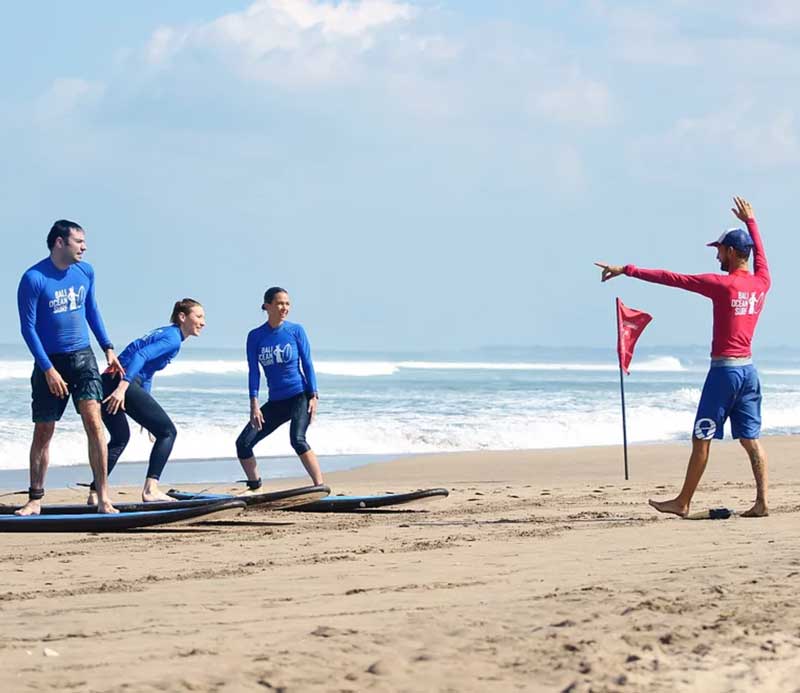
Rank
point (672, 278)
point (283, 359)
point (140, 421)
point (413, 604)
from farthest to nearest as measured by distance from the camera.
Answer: point (283, 359)
point (140, 421)
point (672, 278)
point (413, 604)

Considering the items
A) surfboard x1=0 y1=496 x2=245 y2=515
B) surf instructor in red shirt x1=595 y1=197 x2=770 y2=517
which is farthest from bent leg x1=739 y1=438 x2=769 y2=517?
surfboard x1=0 y1=496 x2=245 y2=515

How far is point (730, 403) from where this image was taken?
28.6 ft

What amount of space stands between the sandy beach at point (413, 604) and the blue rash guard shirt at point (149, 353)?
1408 mm

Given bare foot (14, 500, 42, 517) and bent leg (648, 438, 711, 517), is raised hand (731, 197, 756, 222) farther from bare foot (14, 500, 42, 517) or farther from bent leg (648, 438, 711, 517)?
bare foot (14, 500, 42, 517)

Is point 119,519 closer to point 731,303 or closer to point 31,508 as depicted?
point 31,508

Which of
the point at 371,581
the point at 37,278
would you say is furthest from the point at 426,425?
the point at 371,581

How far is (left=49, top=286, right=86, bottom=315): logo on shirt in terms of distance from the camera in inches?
340

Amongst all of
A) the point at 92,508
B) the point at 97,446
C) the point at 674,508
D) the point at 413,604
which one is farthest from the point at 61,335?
the point at 674,508

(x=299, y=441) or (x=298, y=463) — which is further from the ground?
(x=299, y=441)

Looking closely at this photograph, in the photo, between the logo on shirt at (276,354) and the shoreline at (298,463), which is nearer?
the logo on shirt at (276,354)

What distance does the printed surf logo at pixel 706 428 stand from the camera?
28.4 feet

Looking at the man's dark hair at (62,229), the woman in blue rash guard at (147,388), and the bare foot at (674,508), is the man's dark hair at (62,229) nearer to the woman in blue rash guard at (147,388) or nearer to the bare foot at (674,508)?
the woman in blue rash guard at (147,388)

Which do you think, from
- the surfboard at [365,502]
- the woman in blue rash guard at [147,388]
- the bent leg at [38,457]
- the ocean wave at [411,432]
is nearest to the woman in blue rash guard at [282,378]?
the surfboard at [365,502]

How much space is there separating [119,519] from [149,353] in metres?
1.66
